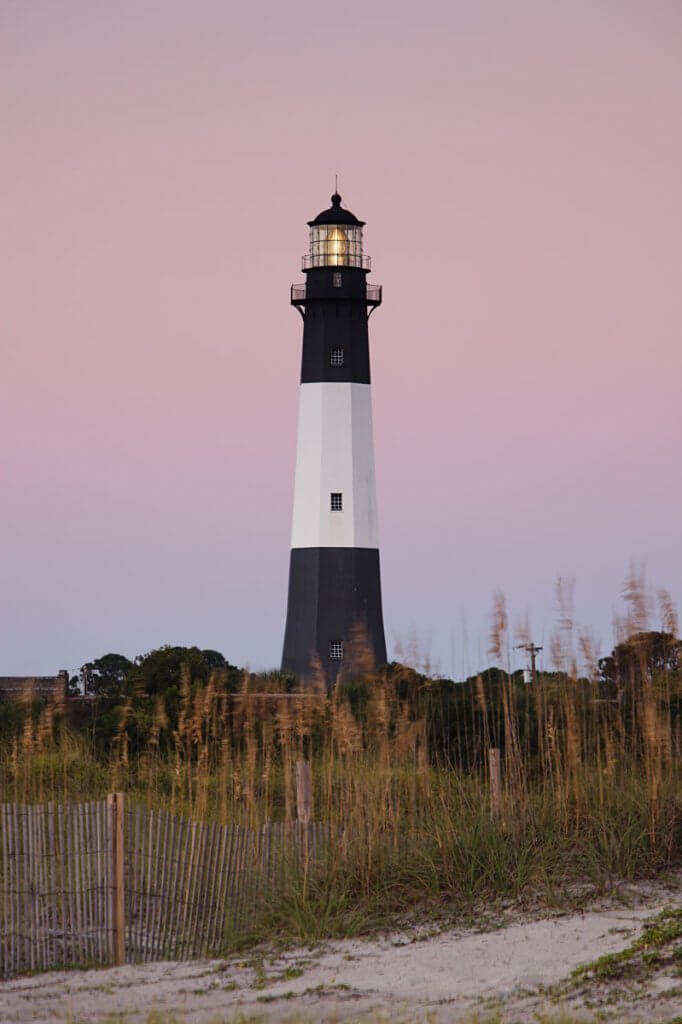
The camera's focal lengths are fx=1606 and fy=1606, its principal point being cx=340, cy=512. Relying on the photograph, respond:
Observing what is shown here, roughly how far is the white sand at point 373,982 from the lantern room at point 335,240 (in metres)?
21.8

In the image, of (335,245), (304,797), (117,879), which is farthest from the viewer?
(335,245)

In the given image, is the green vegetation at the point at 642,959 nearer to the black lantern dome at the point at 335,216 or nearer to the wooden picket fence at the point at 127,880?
the wooden picket fence at the point at 127,880

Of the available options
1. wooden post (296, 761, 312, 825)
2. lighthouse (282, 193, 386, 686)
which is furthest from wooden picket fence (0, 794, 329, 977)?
lighthouse (282, 193, 386, 686)

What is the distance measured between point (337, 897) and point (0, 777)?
344 centimetres

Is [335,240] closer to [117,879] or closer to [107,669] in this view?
[107,669]

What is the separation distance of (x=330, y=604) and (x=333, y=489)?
6.74ft

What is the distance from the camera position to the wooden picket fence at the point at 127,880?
8.84 m

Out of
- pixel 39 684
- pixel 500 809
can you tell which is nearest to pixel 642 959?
pixel 500 809

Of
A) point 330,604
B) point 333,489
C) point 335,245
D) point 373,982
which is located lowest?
point 373,982

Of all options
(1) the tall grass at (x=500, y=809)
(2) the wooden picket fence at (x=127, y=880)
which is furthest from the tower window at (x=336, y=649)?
(2) the wooden picket fence at (x=127, y=880)

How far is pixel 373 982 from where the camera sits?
7750mm

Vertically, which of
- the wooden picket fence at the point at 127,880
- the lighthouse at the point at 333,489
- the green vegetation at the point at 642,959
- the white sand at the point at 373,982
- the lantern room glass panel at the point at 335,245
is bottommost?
the white sand at the point at 373,982

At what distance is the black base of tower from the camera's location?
27.8 m

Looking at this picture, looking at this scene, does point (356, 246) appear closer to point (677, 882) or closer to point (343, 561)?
point (343, 561)
